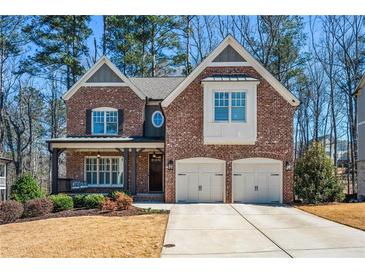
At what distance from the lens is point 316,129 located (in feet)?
99.3

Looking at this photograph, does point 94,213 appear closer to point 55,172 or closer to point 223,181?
point 55,172

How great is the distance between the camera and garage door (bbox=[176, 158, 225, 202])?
18.0 metres

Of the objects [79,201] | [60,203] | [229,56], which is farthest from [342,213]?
[60,203]

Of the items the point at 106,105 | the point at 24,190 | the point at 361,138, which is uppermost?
the point at 106,105

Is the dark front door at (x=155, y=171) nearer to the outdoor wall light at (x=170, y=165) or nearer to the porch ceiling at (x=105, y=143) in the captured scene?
the porch ceiling at (x=105, y=143)

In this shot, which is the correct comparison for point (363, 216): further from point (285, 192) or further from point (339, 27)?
point (339, 27)

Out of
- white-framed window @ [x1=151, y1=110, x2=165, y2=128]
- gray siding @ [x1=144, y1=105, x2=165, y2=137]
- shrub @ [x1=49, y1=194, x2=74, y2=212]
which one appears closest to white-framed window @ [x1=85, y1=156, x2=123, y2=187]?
gray siding @ [x1=144, y1=105, x2=165, y2=137]

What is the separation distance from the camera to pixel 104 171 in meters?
20.8

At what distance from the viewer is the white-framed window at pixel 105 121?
68.6 ft

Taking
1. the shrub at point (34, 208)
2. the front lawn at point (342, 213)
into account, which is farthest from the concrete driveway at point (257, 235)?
the shrub at point (34, 208)

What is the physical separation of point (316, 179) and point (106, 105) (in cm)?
1154

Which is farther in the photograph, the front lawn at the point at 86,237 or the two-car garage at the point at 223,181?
the two-car garage at the point at 223,181

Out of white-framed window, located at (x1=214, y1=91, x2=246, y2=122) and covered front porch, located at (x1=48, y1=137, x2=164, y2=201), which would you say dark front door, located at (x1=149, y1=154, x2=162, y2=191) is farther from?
white-framed window, located at (x1=214, y1=91, x2=246, y2=122)

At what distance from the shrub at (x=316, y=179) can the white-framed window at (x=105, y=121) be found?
990cm
